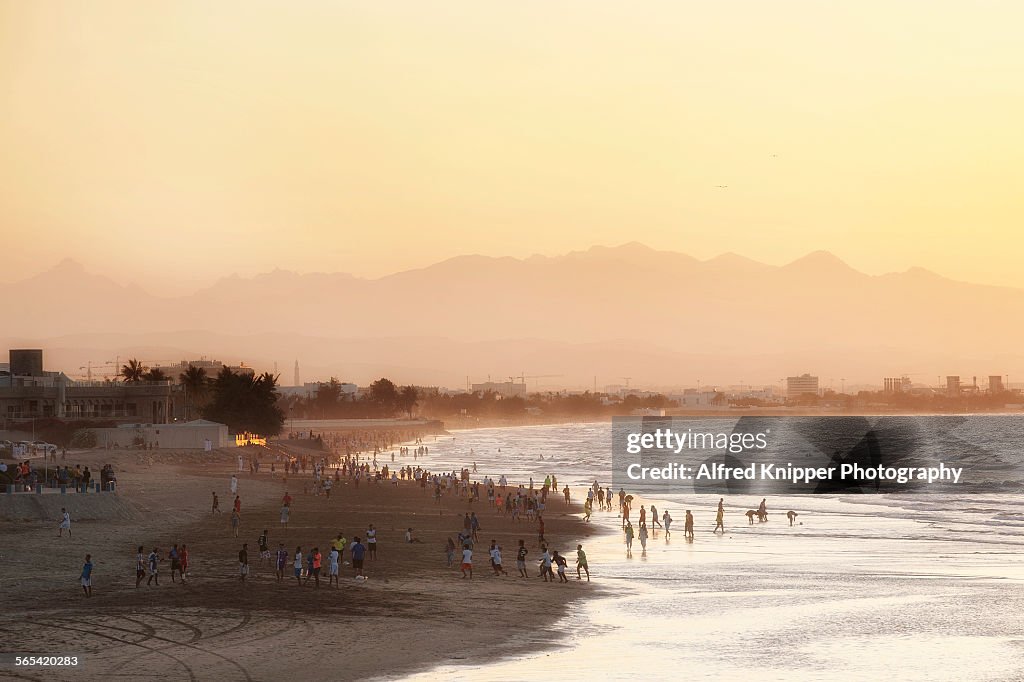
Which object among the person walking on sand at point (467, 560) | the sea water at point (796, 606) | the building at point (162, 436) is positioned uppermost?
the building at point (162, 436)

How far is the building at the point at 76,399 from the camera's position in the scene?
395 feet

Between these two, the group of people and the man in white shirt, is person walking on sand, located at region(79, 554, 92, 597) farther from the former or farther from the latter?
the man in white shirt

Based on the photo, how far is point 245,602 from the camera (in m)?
32.0

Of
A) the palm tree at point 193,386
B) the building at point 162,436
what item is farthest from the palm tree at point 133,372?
the building at point 162,436

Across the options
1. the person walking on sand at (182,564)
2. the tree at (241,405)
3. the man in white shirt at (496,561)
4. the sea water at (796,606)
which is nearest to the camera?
the sea water at (796,606)

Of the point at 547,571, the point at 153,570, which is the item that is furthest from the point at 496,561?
the point at 153,570

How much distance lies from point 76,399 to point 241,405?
18.2 metres

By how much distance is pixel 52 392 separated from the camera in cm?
12406

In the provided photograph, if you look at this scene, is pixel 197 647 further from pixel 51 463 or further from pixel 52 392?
pixel 52 392

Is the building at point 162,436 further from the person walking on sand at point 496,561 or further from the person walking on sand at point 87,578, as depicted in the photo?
the person walking on sand at point 87,578

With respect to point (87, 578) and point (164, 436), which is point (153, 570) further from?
point (164, 436)

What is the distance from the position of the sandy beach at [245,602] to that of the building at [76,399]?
72.8 metres

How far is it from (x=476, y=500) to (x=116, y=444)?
4567 cm

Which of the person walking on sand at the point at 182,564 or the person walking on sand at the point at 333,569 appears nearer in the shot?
Result: the person walking on sand at the point at 182,564
